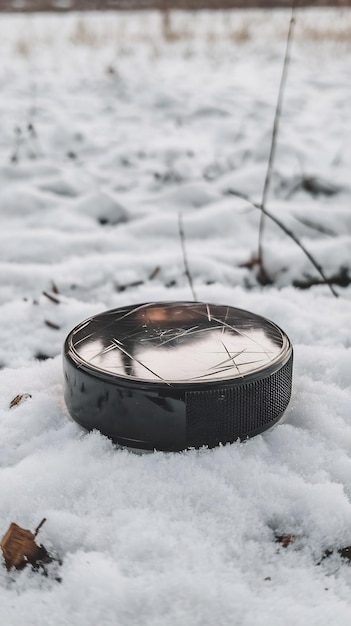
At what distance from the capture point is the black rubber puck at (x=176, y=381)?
96cm

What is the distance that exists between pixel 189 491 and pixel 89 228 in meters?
1.47

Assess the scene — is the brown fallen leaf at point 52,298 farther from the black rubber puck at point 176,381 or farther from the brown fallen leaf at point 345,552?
the brown fallen leaf at point 345,552

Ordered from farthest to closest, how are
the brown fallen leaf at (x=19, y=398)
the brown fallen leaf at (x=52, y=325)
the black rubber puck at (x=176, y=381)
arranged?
1. the brown fallen leaf at (x=52, y=325)
2. the brown fallen leaf at (x=19, y=398)
3. the black rubber puck at (x=176, y=381)

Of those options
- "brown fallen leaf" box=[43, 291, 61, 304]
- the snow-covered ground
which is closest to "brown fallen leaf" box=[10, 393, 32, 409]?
the snow-covered ground

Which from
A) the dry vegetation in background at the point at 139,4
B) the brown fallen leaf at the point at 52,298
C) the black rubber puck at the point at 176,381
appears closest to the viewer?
the black rubber puck at the point at 176,381

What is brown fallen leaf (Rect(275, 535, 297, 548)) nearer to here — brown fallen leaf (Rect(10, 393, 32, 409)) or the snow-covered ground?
the snow-covered ground

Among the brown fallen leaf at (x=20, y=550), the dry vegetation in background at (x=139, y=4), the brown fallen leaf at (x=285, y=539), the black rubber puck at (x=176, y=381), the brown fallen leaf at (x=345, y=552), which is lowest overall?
the dry vegetation in background at (x=139, y=4)

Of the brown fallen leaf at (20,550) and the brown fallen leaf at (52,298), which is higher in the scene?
the brown fallen leaf at (20,550)

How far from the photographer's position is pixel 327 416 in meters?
1.13

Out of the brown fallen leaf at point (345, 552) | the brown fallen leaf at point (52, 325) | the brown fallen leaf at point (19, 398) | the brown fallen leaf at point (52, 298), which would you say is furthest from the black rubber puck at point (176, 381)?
the brown fallen leaf at point (52, 298)

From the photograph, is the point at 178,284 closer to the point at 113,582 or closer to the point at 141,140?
the point at 113,582

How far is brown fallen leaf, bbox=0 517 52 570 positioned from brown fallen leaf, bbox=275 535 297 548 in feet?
1.05

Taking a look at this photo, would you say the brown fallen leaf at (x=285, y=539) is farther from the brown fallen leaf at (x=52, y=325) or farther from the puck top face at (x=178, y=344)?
the brown fallen leaf at (x=52, y=325)

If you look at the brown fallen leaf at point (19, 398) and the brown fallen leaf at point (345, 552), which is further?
the brown fallen leaf at point (19, 398)
